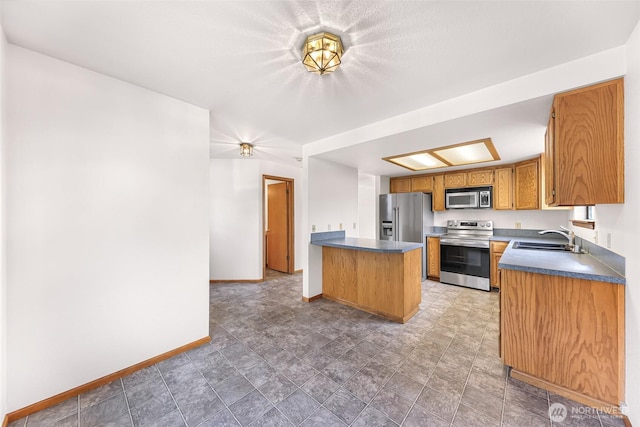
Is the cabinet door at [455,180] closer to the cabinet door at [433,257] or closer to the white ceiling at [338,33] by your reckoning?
the cabinet door at [433,257]

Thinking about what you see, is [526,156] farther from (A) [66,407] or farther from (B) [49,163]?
(A) [66,407]

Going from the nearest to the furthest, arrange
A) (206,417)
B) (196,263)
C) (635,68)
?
(635,68)
(206,417)
(196,263)

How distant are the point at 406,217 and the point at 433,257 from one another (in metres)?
0.91

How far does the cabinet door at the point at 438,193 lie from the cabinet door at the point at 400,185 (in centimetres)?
53

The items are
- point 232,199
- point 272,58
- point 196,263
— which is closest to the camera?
point 272,58

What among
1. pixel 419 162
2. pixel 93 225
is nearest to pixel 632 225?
pixel 419 162

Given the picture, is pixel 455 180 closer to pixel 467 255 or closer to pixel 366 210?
pixel 467 255

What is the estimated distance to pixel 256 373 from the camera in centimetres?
192

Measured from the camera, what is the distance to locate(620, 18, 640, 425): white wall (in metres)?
1.29

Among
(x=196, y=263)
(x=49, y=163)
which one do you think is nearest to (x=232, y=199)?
(x=196, y=263)

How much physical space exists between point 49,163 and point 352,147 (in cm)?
270

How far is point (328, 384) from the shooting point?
5.88 ft

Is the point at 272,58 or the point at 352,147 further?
the point at 352,147

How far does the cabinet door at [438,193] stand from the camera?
15.2 feet
